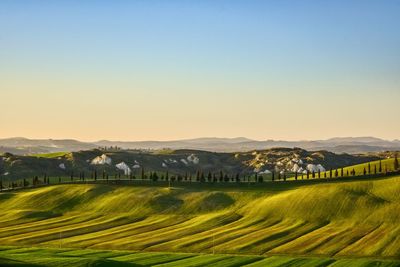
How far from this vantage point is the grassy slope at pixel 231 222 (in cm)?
13250

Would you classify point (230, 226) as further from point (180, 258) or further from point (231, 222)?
point (180, 258)

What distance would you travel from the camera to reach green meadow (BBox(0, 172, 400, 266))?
404 ft

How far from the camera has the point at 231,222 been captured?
6506 inches

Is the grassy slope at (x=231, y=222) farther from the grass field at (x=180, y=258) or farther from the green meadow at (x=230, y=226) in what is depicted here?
the grass field at (x=180, y=258)

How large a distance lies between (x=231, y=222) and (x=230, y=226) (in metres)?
6.40

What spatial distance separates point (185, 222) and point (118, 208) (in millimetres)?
30445

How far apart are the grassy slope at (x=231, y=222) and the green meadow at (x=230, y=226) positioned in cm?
23

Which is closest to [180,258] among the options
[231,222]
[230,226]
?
[230,226]

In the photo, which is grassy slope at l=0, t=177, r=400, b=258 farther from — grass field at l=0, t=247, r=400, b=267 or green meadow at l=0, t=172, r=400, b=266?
grass field at l=0, t=247, r=400, b=267

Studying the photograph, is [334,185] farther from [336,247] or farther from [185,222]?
[336,247]

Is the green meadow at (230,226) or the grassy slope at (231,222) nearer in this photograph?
the green meadow at (230,226)

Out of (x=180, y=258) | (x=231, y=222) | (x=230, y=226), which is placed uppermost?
(x=231, y=222)

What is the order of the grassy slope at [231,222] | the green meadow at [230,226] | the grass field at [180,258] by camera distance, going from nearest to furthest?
the grass field at [180,258], the green meadow at [230,226], the grassy slope at [231,222]

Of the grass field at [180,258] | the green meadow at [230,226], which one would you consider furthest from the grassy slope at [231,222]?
the grass field at [180,258]
